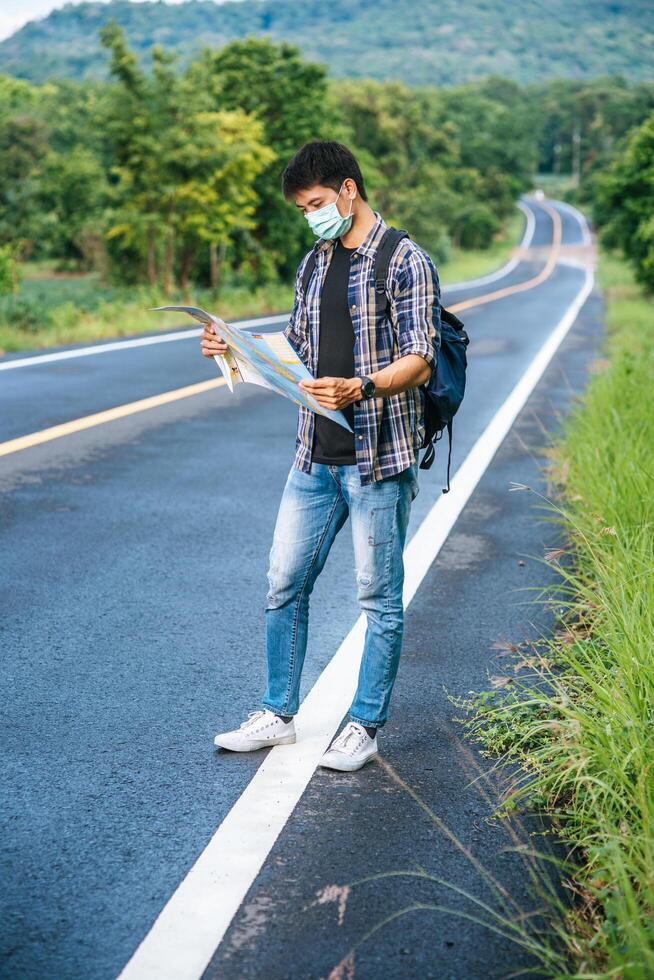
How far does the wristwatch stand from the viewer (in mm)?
3418

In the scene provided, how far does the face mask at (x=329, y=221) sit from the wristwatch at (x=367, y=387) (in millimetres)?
495

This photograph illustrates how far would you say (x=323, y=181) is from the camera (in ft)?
11.6

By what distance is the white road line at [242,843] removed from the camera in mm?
2617

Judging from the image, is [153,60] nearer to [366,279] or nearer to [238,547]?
[238,547]

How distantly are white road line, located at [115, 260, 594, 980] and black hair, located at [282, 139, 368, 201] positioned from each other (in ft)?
5.94

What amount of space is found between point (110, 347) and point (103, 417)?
6066 millimetres

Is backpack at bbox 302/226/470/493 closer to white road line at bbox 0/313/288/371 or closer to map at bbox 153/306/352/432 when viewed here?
map at bbox 153/306/352/432

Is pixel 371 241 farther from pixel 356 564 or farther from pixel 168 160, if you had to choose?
pixel 168 160

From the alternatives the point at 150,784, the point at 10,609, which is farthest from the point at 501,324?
the point at 150,784

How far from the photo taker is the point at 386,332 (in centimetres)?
361

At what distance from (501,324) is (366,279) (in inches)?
809

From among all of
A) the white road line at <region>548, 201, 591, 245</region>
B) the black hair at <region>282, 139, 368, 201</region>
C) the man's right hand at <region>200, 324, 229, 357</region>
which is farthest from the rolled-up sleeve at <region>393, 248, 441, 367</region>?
the white road line at <region>548, 201, 591, 245</region>

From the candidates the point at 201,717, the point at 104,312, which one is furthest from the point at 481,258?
the point at 201,717

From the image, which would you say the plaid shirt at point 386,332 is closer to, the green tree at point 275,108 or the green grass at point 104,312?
the green grass at point 104,312
